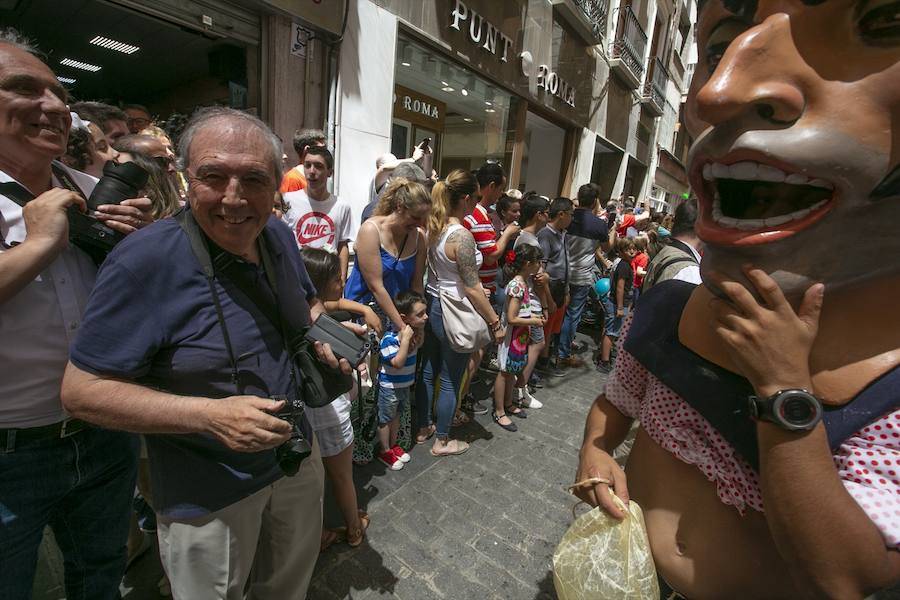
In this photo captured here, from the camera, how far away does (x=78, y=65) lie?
27.8 ft

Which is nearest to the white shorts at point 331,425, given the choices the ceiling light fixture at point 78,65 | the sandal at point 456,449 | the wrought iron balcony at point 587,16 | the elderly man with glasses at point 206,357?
the elderly man with glasses at point 206,357

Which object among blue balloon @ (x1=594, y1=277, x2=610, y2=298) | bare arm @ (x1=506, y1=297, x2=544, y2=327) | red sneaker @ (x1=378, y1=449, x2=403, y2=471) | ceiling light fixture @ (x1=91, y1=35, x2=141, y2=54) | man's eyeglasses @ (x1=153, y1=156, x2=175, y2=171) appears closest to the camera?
man's eyeglasses @ (x1=153, y1=156, x2=175, y2=171)

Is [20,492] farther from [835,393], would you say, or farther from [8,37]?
[835,393]

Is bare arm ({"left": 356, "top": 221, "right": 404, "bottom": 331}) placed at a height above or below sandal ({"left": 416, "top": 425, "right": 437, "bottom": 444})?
above

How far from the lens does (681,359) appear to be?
42.1 inches

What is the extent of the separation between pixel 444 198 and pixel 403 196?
50 centimetres

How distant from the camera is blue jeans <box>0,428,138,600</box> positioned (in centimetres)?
137

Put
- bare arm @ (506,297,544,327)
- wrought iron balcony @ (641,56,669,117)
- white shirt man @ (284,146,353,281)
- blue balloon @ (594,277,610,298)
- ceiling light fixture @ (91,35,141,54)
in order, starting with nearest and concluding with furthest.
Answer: white shirt man @ (284,146,353,281) < bare arm @ (506,297,544,327) < blue balloon @ (594,277,610,298) < ceiling light fixture @ (91,35,141,54) < wrought iron balcony @ (641,56,669,117)

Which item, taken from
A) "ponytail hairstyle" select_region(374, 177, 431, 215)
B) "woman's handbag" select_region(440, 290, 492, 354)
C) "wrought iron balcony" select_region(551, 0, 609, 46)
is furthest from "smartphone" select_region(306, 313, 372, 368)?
"wrought iron balcony" select_region(551, 0, 609, 46)

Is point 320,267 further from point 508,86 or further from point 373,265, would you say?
point 508,86

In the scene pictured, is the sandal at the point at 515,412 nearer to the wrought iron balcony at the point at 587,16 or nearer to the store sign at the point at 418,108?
the store sign at the point at 418,108

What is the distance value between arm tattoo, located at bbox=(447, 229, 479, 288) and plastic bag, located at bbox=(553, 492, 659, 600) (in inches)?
85.2

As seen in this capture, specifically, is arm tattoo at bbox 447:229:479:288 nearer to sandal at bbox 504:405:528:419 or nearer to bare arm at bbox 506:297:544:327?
bare arm at bbox 506:297:544:327

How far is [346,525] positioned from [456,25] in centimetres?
686
